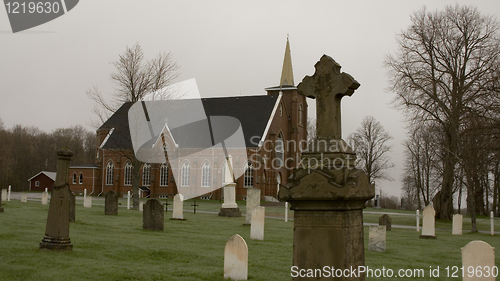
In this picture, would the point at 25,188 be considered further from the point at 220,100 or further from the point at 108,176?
the point at 220,100

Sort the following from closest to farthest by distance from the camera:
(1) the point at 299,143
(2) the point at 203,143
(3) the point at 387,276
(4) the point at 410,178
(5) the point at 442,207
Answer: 1. (3) the point at 387,276
2. (5) the point at 442,207
3. (2) the point at 203,143
4. (1) the point at 299,143
5. (4) the point at 410,178

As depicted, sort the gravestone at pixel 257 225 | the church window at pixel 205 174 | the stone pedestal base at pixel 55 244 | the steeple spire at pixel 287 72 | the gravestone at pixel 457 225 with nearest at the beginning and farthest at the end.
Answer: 1. the stone pedestal base at pixel 55 244
2. the gravestone at pixel 257 225
3. the gravestone at pixel 457 225
4. the church window at pixel 205 174
5. the steeple spire at pixel 287 72

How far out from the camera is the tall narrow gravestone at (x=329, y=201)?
17.5ft

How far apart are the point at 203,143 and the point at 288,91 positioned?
1286cm

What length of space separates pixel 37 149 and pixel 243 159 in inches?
2142

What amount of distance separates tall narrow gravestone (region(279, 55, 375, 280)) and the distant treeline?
74.6 m

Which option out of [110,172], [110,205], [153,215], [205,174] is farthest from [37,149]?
[153,215]

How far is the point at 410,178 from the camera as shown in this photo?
62.6 m

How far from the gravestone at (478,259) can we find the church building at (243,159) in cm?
4196

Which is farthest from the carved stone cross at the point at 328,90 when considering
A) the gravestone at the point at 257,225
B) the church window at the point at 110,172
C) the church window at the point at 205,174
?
the church window at the point at 110,172

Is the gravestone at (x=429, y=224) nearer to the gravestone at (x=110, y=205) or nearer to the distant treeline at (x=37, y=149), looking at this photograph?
the gravestone at (x=110, y=205)

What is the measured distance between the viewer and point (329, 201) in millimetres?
5383

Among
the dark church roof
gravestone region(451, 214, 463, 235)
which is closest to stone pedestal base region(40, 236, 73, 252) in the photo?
gravestone region(451, 214, 463, 235)

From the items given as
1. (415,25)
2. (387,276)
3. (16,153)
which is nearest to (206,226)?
(387,276)
